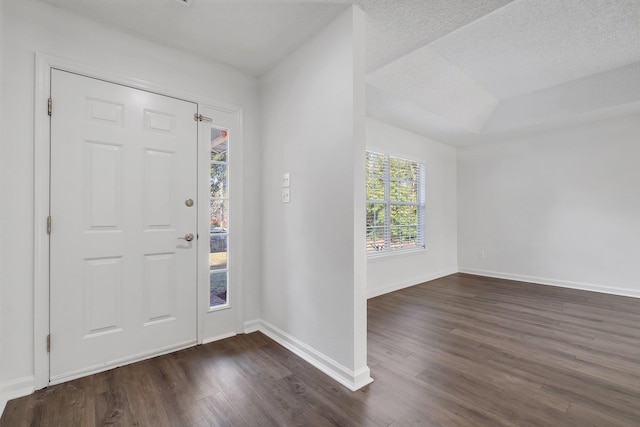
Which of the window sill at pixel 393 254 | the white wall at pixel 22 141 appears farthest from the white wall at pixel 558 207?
the white wall at pixel 22 141

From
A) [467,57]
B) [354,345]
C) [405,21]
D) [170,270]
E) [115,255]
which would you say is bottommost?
[354,345]

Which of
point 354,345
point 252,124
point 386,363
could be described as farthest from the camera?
point 252,124

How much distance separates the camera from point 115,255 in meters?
2.23

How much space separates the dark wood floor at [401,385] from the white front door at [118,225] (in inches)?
10.3

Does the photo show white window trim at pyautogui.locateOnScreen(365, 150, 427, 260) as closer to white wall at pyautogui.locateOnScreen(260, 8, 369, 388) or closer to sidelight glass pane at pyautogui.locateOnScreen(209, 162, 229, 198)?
white wall at pyautogui.locateOnScreen(260, 8, 369, 388)

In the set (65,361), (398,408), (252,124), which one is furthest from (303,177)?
(65,361)

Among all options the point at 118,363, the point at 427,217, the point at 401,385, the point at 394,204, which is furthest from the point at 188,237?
the point at 427,217

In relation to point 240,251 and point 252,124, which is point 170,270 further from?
point 252,124

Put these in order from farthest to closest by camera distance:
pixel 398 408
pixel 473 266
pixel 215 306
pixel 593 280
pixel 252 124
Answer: pixel 473 266, pixel 593 280, pixel 252 124, pixel 215 306, pixel 398 408

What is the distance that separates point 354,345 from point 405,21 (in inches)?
93.8

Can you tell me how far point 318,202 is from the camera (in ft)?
Answer: 7.55

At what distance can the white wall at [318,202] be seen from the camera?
2.03m

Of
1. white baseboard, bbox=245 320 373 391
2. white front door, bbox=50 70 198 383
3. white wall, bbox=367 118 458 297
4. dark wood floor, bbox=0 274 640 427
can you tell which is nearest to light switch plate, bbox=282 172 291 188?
white front door, bbox=50 70 198 383

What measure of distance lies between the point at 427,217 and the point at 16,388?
5.19 m
